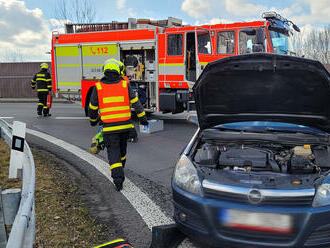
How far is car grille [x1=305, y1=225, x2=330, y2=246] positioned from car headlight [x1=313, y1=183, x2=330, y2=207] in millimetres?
162

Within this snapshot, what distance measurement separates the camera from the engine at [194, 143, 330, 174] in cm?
305

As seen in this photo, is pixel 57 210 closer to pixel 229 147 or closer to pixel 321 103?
pixel 229 147

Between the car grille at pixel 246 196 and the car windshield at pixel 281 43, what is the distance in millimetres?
6689

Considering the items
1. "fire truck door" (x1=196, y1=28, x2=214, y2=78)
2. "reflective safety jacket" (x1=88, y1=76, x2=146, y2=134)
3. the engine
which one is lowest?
the engine

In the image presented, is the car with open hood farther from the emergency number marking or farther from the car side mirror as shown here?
the emergency number marking

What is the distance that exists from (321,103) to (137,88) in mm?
8333

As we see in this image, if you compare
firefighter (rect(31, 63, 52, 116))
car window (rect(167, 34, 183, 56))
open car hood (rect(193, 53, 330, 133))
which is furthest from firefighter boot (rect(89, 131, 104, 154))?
firefighter (rect(31, 63, 52, 116))

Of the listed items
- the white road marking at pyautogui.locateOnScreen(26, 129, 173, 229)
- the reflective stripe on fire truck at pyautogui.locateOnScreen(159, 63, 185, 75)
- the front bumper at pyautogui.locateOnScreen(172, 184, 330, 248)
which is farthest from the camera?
the reflective stripe on fire truck at pyautogui.locateOnScreen(159, 63, 185, 75)

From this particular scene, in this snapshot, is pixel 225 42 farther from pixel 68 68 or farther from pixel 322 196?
pixel 322 196

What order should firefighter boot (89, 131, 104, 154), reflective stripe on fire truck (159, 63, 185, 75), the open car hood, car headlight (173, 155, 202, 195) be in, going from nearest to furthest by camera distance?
1. car headlight (173, 155, 202, 195)
2. the open car hood
3. firefighter boot (89, 131, 104, 154)
4. reflective stripe on fire truck (159, 63, 185, 75)

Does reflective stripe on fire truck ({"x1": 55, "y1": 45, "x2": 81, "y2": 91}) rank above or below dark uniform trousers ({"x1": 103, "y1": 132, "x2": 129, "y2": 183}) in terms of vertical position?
above

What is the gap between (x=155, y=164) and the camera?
615 cm

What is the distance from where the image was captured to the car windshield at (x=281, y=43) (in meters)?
8.69

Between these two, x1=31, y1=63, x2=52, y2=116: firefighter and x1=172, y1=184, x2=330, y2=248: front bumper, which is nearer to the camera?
x1=172, y1=184, x2=330, y2=248: front bumper
